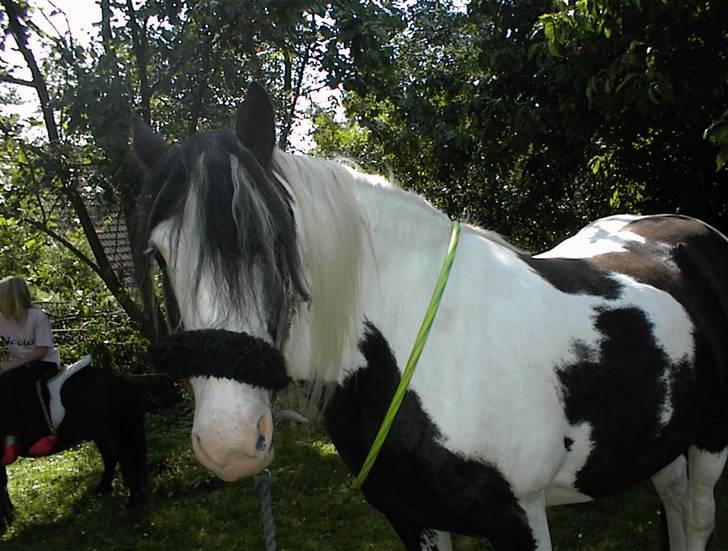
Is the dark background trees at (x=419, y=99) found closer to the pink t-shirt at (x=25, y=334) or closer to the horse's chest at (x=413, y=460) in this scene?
the pink t-shirt at (x=25, y=334)

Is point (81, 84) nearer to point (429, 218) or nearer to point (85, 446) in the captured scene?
point (429, 218)

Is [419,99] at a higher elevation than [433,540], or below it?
higher

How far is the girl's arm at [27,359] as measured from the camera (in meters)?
4.73

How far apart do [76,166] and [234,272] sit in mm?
3778

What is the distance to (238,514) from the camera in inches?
180

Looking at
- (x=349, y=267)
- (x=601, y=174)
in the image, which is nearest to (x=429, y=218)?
(x=349, y=267)

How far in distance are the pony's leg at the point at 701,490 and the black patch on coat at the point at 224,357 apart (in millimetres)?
2130

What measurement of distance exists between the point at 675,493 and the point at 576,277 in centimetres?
145

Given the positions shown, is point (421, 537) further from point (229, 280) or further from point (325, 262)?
point (229, 280)

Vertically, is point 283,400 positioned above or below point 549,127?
below

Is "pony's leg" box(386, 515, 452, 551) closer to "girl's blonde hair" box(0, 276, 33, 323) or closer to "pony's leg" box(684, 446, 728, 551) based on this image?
"pony's leg" box(684, 446, 728, 551)

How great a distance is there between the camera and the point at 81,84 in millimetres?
4070

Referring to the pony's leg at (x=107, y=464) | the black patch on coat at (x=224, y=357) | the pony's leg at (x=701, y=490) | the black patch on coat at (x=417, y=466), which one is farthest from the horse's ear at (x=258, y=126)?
the pony's leg at (x=107, y=464)

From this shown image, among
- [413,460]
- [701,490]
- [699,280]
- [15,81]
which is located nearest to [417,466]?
[413,460]
